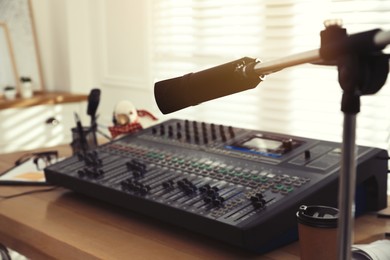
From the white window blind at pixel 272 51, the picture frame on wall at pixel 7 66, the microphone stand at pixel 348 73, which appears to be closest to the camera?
the microphone stand at pixel 348 73

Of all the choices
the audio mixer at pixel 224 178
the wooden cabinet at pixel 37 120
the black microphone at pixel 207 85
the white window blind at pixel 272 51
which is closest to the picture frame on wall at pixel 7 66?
the wooden cabinet at pixel 37 120

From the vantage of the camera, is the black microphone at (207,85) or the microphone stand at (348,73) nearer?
the microphone stand at (348,73)

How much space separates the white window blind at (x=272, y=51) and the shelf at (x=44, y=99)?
493mm

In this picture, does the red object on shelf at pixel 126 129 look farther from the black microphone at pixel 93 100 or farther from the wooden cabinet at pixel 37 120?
the wooden cabinet at pixel 37 120

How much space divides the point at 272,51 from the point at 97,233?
165cm

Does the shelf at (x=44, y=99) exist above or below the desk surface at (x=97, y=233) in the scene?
below

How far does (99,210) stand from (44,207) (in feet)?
0.42

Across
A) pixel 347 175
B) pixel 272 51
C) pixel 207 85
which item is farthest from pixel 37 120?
pixel 347 175

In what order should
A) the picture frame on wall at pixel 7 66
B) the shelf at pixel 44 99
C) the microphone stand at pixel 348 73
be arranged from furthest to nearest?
1. the picture frame on wall at pixel 7 66
2. the shelf at pixel 44 99
3. the microphone stand at pixel 348 73

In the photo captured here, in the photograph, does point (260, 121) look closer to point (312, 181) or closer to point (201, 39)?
point (201, 39)

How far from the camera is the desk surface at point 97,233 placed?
915 mm

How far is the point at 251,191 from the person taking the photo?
3.15 ft

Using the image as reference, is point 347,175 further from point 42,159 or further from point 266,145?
point 42,159

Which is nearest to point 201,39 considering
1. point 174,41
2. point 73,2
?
point 174,41
